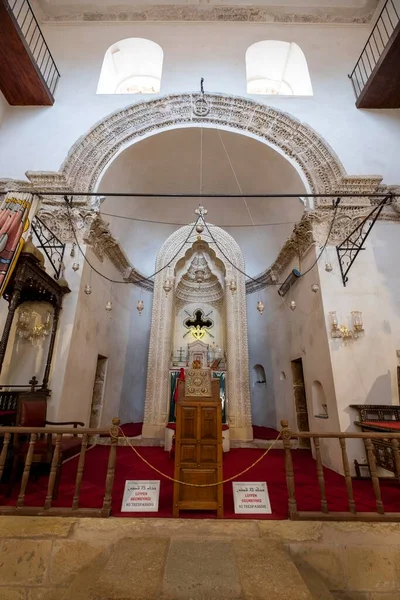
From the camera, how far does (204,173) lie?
26.9ft

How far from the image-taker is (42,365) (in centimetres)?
488

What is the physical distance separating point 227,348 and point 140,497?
4.76 m

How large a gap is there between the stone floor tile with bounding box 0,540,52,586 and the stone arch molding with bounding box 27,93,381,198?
236 inches

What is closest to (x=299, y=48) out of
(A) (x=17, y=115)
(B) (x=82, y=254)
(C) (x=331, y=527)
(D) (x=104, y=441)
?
(A) (x=17, y=115)

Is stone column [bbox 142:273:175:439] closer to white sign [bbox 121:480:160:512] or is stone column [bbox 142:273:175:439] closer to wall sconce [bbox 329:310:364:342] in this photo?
white sign [bbox 121:480:160:512]

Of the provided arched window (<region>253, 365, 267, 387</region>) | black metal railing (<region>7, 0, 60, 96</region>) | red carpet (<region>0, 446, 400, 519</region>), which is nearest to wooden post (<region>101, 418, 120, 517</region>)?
red carpet (<region>0, 446, 400, 519</region>)

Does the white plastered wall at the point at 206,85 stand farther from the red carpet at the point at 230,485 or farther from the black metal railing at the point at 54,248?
the red carpet at the point at 230,485

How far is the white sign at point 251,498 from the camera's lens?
2773mm

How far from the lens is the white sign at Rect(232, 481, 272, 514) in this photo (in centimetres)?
277

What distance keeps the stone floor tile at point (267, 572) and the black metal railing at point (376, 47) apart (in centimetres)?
922

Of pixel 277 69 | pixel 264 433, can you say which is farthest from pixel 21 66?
pixel 264 433

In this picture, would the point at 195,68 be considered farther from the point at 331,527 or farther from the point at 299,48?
the point at 331,527

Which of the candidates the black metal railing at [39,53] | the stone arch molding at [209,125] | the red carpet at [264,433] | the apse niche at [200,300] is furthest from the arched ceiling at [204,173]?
the red carpet at [264,433]

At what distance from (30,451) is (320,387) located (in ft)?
16.5
